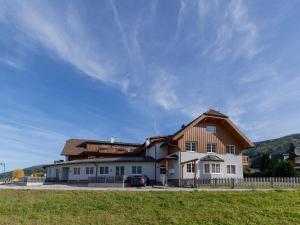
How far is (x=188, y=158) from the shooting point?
116 ft

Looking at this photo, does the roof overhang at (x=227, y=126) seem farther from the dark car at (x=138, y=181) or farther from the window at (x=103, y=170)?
the window at (x=103, y=170)

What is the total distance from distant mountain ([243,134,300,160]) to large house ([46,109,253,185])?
4613 inches

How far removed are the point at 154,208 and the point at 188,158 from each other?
56.1ft

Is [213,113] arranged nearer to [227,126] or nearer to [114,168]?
[227,126]

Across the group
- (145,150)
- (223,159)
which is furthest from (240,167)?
(145,150)

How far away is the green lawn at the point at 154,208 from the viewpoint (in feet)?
55.6

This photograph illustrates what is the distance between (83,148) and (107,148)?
14.6ft

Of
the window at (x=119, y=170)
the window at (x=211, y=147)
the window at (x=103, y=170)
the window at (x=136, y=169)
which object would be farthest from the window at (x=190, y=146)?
the window at (x=103, y=170)

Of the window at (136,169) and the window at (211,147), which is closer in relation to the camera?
the window at (211,147)

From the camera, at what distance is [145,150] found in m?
45.0

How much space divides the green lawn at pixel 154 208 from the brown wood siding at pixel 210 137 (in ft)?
45.6

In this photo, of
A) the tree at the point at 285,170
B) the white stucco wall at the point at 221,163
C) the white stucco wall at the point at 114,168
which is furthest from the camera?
the tree at the point at 285,170

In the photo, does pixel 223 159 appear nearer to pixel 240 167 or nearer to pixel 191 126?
pixel 240 167

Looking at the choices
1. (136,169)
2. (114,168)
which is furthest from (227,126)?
(114,168)
